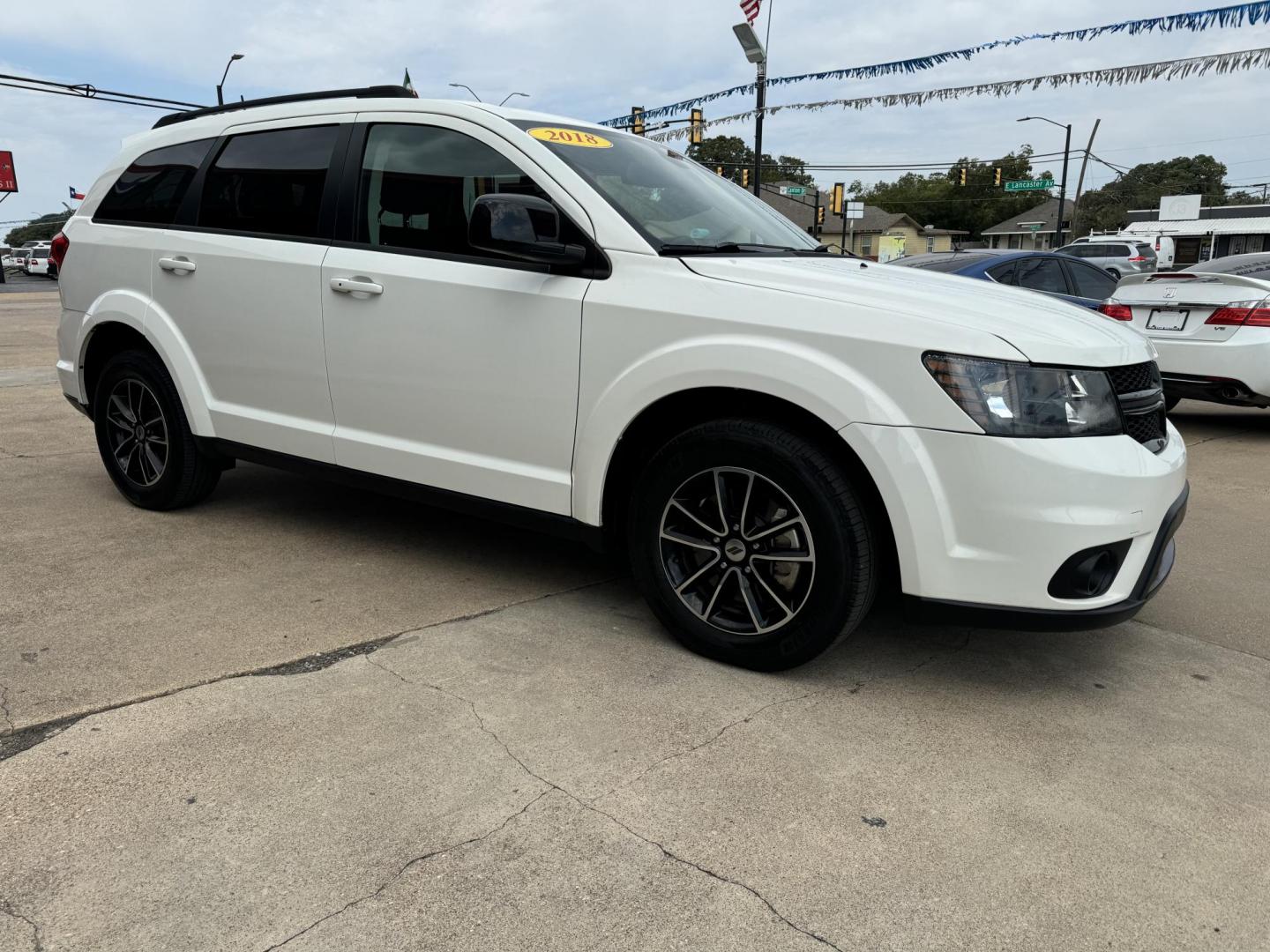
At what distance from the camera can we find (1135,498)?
2.79 m

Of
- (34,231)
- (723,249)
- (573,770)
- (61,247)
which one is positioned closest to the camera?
(573,770)

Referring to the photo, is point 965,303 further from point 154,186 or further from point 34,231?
point 34,231

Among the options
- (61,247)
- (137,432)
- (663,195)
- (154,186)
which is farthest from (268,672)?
(61,247)

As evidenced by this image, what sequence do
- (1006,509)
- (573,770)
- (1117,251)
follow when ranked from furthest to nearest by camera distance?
1. (1117,251)
2. (1006,509)
3. (573,770)

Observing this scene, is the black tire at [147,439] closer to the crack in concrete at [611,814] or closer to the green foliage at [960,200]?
the crack in concrete at [611,814]

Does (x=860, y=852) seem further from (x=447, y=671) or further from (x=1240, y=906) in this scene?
(x=447, y=671)

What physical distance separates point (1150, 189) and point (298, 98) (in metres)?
95.2

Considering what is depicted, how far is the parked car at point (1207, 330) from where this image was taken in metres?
7.14

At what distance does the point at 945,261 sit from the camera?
26.4ft

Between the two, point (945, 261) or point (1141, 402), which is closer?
point (1141, 402)

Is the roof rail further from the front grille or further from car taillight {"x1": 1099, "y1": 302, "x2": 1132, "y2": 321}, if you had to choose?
car taillight {"x1": 1099, "y1": 302, "x2": 1132, "y2": 321}

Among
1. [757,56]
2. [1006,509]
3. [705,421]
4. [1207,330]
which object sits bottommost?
[1006,509]

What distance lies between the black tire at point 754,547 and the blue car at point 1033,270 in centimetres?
515

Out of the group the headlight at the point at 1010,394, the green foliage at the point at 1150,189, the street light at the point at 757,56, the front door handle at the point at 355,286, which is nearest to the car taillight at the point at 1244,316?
the headlight at the point at 1010,394
